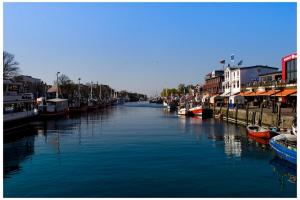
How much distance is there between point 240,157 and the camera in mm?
32469

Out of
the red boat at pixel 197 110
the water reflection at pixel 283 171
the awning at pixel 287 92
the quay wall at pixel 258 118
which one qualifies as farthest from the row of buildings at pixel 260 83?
the water reflection at pixel 283 171

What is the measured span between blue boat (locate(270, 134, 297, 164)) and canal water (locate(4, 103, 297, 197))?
664mm

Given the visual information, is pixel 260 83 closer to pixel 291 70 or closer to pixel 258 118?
pixel 291 70

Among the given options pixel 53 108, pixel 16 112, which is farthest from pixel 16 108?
pixel 53 108

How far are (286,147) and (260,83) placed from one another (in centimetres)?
5654

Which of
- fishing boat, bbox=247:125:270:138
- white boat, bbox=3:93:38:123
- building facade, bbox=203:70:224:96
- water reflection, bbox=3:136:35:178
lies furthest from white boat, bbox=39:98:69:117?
fishing boat, bbox=247:125:270:138

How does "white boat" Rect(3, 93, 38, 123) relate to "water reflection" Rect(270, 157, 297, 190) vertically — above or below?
above

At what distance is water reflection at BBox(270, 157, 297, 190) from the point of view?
80.3ft

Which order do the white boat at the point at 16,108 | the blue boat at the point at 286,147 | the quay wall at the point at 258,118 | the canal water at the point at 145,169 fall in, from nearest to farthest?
the canal water at the point at 145,169 → the blue boat at the point at 286,147 → the quay wall at the point at 258,118 → the white boat at the point at 16,108

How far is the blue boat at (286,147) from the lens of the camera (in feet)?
94.5

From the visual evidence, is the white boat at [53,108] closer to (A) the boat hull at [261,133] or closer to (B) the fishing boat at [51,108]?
(B) the fishing boat at [51,108]

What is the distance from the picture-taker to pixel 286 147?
30.1m

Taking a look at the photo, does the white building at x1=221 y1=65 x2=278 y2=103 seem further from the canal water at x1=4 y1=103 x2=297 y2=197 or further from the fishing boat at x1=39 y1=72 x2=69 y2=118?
the canal water at x1=4 y1=103 x2=297 y2=197

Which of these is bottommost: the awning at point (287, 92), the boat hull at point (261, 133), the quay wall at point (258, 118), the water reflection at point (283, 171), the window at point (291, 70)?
the water reflection at point (283, 171)
